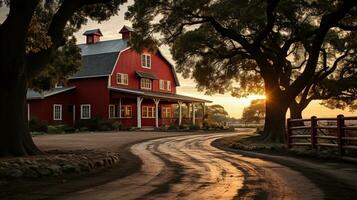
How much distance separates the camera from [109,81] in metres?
48.4

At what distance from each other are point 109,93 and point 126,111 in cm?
345

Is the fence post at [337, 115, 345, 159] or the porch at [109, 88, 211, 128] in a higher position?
the porch at [109, 88, 211, 128]

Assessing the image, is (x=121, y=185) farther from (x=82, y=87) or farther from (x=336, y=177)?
(x=82, y=87)

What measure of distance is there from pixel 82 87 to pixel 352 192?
43.7m

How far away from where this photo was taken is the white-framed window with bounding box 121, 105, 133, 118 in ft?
166

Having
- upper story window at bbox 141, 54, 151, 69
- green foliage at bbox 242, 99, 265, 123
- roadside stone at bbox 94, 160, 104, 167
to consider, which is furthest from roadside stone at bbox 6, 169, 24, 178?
green foliage at bbox 242, 99, 265, 123

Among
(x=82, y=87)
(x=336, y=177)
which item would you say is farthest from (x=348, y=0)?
(x=82, y=87)

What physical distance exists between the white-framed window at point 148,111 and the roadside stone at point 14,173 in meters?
42.3

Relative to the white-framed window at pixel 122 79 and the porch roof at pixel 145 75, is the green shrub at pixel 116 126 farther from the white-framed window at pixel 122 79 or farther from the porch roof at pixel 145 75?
the porch roof at pixel 145 75

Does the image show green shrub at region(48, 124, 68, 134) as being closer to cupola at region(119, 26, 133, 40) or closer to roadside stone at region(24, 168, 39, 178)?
cupola at region(119, 26, 133, 40)

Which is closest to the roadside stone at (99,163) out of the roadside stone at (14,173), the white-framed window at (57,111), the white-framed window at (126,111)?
the roadside stone at (14,173)

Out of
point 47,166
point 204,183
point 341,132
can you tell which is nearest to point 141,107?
point 341,132

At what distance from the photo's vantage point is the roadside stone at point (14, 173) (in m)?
10.7

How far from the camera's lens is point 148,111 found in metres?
54.4
